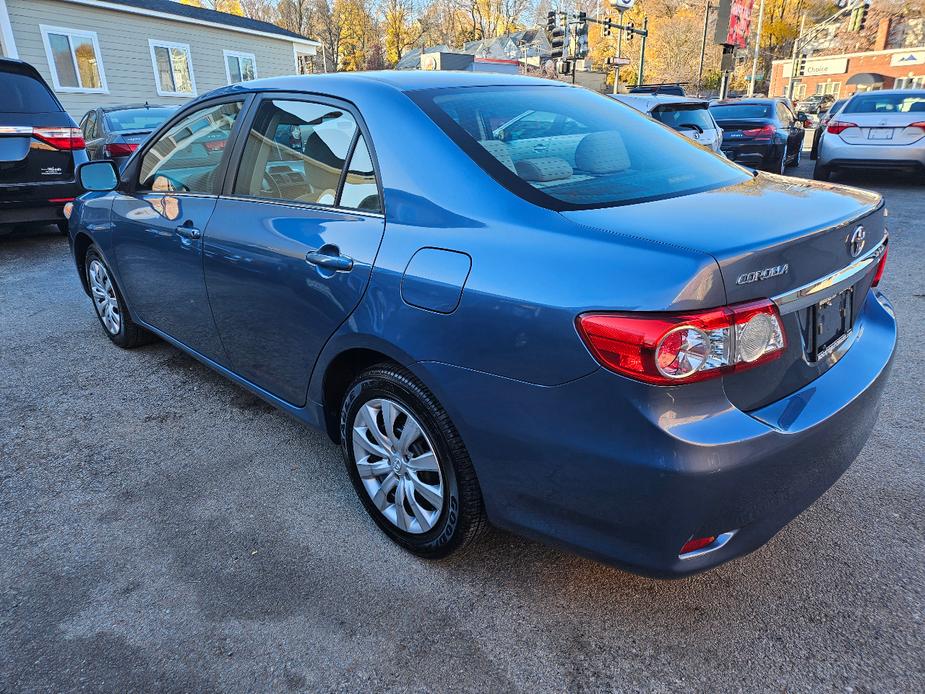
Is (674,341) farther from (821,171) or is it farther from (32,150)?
(821,171)

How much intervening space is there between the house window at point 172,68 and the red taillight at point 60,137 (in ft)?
45.0

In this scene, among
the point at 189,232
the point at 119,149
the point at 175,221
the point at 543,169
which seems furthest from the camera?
the point at 119,149

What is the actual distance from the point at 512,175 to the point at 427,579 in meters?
1.41

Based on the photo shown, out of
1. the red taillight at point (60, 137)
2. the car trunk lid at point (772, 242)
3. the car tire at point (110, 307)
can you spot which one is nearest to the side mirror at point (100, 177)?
the car tire at point (110, 307)

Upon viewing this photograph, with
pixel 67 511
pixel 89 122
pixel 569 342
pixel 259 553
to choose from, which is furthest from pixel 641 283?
pixel 89 122

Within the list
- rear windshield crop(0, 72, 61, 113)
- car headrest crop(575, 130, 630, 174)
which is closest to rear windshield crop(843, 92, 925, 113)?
car headrest crop(575, 130, 630, 174)

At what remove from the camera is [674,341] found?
1.58 m

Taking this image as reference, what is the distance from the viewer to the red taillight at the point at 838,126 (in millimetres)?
10609


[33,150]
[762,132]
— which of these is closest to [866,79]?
[762,132]

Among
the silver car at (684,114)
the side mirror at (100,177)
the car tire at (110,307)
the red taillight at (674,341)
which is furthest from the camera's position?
the silver car at (684,114)

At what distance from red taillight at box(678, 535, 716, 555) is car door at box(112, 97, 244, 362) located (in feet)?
7.80

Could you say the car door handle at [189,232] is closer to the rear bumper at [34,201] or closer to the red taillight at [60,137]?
the rear bumper at [34,201]

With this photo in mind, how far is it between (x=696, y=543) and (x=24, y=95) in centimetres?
818

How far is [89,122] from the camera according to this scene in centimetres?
1134
